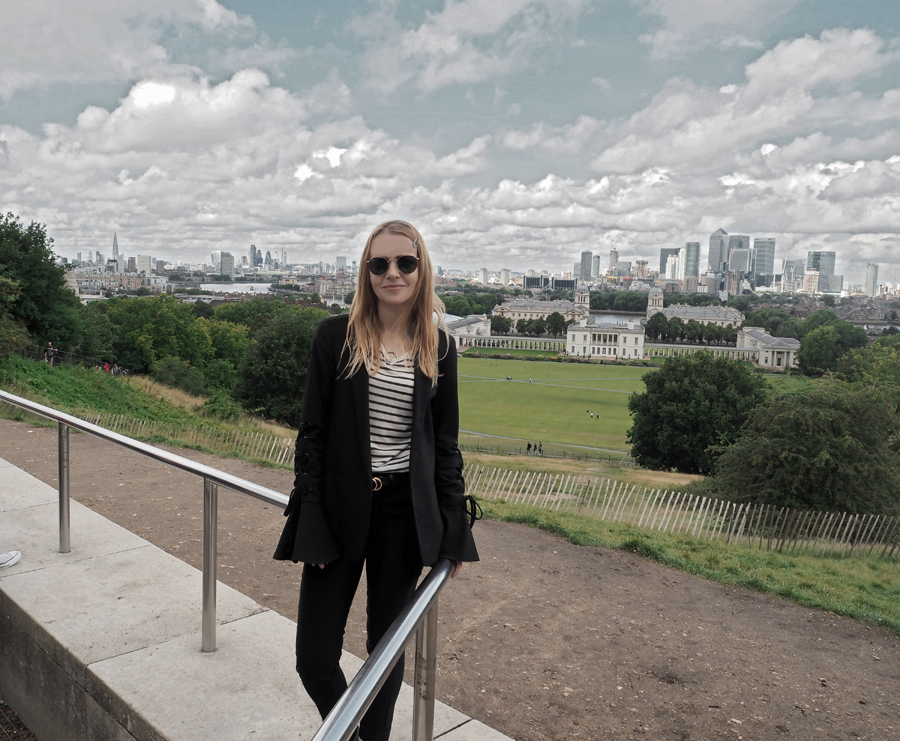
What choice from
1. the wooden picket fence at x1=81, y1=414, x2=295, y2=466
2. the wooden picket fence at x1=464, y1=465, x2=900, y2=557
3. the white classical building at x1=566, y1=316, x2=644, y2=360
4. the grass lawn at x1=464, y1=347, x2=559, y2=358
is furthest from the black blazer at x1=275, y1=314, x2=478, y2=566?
the white classical building at x1=566, y1=316, x2=644, y2=360

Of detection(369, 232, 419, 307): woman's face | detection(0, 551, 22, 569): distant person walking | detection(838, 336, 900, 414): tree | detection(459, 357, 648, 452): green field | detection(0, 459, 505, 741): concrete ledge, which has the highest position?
detection(369, 232, 419, 307): woman's face

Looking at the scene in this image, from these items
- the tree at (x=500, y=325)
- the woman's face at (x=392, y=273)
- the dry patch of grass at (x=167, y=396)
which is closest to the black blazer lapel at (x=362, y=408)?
the woman's face at (x=392, y=273)

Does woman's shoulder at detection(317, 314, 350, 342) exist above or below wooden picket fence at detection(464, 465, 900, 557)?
above

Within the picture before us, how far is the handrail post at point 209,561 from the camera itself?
290 cm

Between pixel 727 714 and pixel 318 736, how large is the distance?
13.0ft

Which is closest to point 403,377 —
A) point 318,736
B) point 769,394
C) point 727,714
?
point 318,736

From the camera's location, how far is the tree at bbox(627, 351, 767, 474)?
37.3 metres

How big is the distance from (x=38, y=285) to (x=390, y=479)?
3307cm

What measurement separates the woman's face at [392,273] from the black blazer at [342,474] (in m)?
0.18

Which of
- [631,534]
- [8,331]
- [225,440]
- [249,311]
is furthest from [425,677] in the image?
[249,311]

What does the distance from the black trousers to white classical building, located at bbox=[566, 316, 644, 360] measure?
11703 cm

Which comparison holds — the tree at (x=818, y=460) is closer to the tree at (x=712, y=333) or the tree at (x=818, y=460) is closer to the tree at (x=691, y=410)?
the tree at (x=691, y=410)

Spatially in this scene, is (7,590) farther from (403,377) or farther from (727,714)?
(727,714)

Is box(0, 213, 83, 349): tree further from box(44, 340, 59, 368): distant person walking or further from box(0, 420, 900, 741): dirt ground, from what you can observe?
box(0, 420, 900, 741): dirt ground
